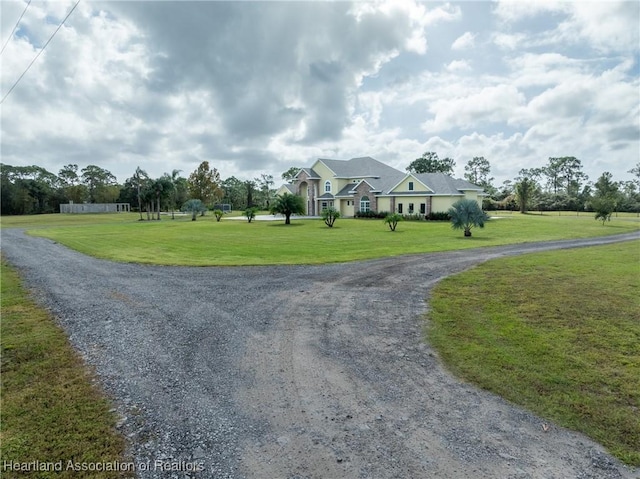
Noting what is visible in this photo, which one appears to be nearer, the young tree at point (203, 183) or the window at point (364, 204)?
the window at point (364, 204)

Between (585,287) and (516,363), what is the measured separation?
6.22 m

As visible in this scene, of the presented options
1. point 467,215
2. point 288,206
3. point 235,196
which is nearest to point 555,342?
point 467,215

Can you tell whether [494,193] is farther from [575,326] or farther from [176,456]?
[176,456]

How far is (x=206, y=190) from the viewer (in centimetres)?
8406

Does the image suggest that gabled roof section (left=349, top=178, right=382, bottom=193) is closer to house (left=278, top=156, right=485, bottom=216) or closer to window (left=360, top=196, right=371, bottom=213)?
house (left=278, top=156, right=485, bottom=216)

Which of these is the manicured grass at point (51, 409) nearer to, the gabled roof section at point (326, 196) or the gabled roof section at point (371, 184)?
the gabled roof section at point (371, 184)

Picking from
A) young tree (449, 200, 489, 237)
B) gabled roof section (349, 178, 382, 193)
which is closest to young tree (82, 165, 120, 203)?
gabled roof section (349, 178, 382, 193)

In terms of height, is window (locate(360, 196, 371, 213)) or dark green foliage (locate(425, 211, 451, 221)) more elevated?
window (locate(360, 196, 371, 213))

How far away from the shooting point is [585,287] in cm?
1009

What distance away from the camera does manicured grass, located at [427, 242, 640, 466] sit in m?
4.31

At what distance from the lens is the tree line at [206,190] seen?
65.7 m

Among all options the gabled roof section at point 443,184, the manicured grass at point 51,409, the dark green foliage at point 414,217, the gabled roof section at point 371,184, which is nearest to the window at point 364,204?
the gabled roof section at point 371,184

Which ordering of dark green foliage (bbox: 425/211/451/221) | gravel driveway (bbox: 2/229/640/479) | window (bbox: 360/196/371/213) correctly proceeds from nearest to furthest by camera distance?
1. gravel driveway (bbox: 2/229/640/479)
2. dark green foliage (bbox: 425/211/451/221)
3. window (bbox: 360/196/371/213)

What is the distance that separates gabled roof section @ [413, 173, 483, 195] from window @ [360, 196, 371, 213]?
7.22 metres
